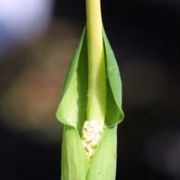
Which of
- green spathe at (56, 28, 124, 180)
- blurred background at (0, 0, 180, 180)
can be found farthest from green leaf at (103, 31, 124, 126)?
blurred background at (0, 0, 180, 180)

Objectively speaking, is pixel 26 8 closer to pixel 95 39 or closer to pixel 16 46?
pixel 16 46

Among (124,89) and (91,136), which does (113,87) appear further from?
(124,89)

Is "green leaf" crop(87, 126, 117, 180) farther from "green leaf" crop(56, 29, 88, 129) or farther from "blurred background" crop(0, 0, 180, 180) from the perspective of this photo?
"blurred background" crop(0, 0, 180, 180)

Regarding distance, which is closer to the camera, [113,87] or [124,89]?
[113,87]

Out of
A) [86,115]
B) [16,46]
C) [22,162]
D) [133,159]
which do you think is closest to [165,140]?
[133,159]

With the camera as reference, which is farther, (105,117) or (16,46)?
(16,46)

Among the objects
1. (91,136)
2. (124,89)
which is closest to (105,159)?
(91,136)

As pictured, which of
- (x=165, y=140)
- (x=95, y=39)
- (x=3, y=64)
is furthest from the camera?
(x=3, y=64)

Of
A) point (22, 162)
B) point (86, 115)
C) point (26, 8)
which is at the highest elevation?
point (26, 8)
